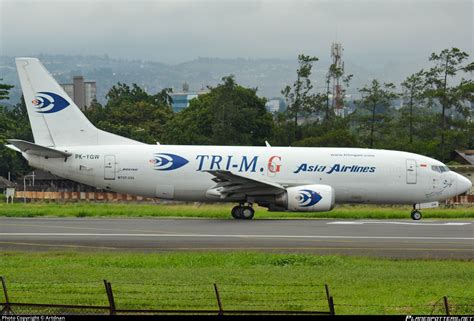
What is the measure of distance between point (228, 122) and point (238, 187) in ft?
139

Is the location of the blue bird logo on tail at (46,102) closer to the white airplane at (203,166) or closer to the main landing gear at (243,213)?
the white airplane at (203,166)

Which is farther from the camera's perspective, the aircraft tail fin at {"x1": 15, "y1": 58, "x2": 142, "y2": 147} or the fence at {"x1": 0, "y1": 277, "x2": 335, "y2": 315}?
the aircraft tail fin at {"x1": 15, "y1": 58, "x2": 142, "y2": 147}

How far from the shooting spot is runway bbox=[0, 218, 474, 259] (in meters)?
25.5

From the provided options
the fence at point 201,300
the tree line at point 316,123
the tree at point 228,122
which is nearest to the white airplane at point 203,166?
the fence at point 201,300

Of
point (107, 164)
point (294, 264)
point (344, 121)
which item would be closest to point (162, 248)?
point (294, 264)

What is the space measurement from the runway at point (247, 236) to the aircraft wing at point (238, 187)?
178 centimetres

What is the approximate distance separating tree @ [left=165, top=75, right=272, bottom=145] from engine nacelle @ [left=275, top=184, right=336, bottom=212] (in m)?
39.1

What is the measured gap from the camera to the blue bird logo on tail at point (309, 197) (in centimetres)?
3703

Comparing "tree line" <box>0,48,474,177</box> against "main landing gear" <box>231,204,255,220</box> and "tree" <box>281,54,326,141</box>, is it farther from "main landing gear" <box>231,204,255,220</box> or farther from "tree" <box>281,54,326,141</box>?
"main landing gear" <box>231,204,255,220</box>

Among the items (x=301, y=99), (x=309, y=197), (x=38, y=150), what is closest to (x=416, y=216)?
(x=309, y=197)

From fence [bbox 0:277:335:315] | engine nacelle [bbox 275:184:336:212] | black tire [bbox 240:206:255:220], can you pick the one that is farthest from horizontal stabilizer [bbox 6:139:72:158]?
fence [bbox 0:277:335:315]

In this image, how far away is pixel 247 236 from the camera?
2903cm

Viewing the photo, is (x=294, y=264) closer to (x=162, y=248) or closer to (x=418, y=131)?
(x=162, y=248)

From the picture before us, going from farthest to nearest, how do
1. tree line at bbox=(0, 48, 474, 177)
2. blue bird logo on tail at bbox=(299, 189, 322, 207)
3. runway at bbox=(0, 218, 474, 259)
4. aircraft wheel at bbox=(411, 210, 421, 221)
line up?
tree line at bbox=(0, 48, 474, 177) < aircraft wheel at bbox=(411, 210, 421, 221) < blue bird logo on tail at bbox=(299, 189, 322, 207) < runway at bbox=(0, 218, 474, 259)
